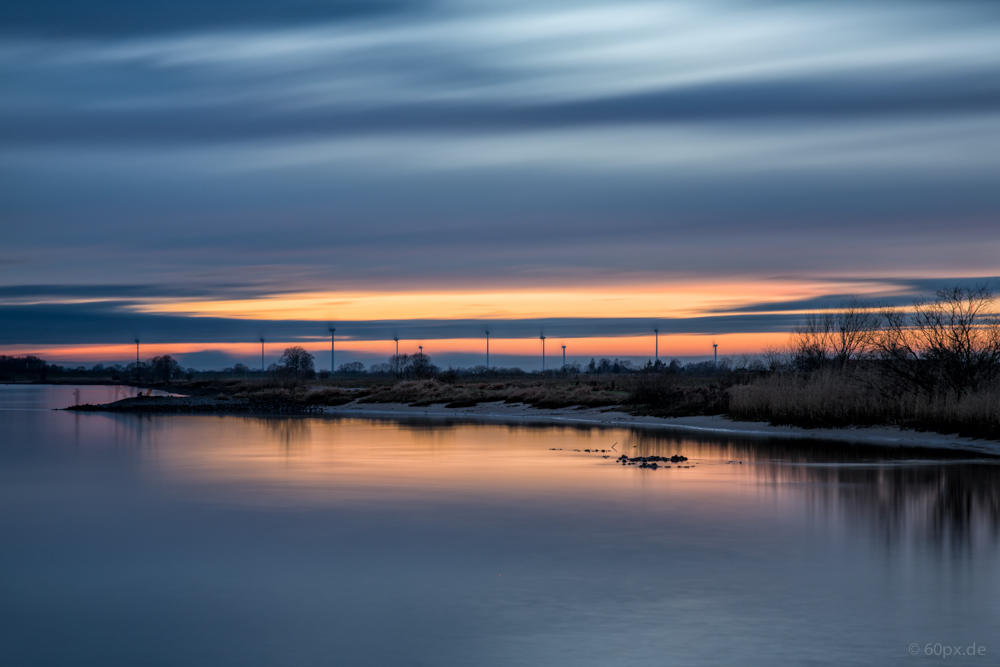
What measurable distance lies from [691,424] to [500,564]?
28411 millimetres

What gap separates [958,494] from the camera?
16297 mm

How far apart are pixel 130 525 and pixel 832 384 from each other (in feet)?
88.0

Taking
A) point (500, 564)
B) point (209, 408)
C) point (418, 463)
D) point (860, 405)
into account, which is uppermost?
point (860, 405)

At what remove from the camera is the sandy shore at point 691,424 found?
27.7 m

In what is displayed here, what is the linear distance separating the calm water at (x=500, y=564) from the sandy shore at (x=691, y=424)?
6543 mm

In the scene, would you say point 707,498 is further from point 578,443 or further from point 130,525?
point 578,443

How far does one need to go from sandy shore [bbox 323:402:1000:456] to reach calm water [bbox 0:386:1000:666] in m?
6.54

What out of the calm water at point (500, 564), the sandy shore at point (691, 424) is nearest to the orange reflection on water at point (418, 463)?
the calm water at point (500, 564)

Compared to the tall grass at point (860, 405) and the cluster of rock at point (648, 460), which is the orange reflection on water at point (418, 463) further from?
the tall grass at point (860, 405)

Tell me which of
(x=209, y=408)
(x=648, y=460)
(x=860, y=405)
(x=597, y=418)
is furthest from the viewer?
(x=209, y=408)

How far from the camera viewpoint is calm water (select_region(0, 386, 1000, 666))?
7.40 meters

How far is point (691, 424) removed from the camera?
3781cm

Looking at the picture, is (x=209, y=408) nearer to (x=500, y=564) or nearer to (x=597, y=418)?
(x=597, y=418)

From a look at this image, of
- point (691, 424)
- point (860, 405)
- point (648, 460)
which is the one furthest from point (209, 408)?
point (648, 460)
